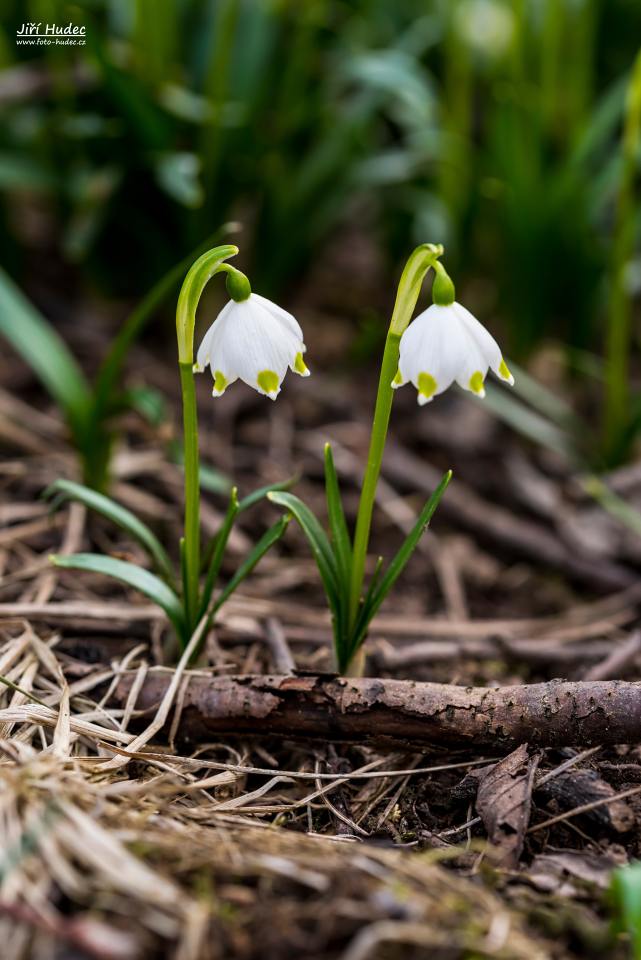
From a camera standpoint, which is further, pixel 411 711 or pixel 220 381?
pixel 411 711

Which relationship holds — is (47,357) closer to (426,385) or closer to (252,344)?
(252,344)

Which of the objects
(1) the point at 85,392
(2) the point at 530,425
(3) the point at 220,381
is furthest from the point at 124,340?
(2) the point at 530,425

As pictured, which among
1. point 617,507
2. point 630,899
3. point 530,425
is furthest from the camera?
point 530,425

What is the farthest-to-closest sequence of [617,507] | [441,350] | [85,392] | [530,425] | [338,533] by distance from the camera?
[530,425] → [617,507] → [85,392] → [338,533] → [441,350]

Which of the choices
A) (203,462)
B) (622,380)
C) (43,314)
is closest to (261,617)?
(203,462)

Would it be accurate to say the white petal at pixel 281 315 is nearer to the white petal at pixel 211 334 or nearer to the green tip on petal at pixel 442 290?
the white petal at pixel 211 334

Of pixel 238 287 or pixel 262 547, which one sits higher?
pixel 238 287

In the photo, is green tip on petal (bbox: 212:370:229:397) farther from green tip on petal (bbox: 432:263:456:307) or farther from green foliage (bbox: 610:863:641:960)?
green foliage (bbox: 610:863:641:960)
